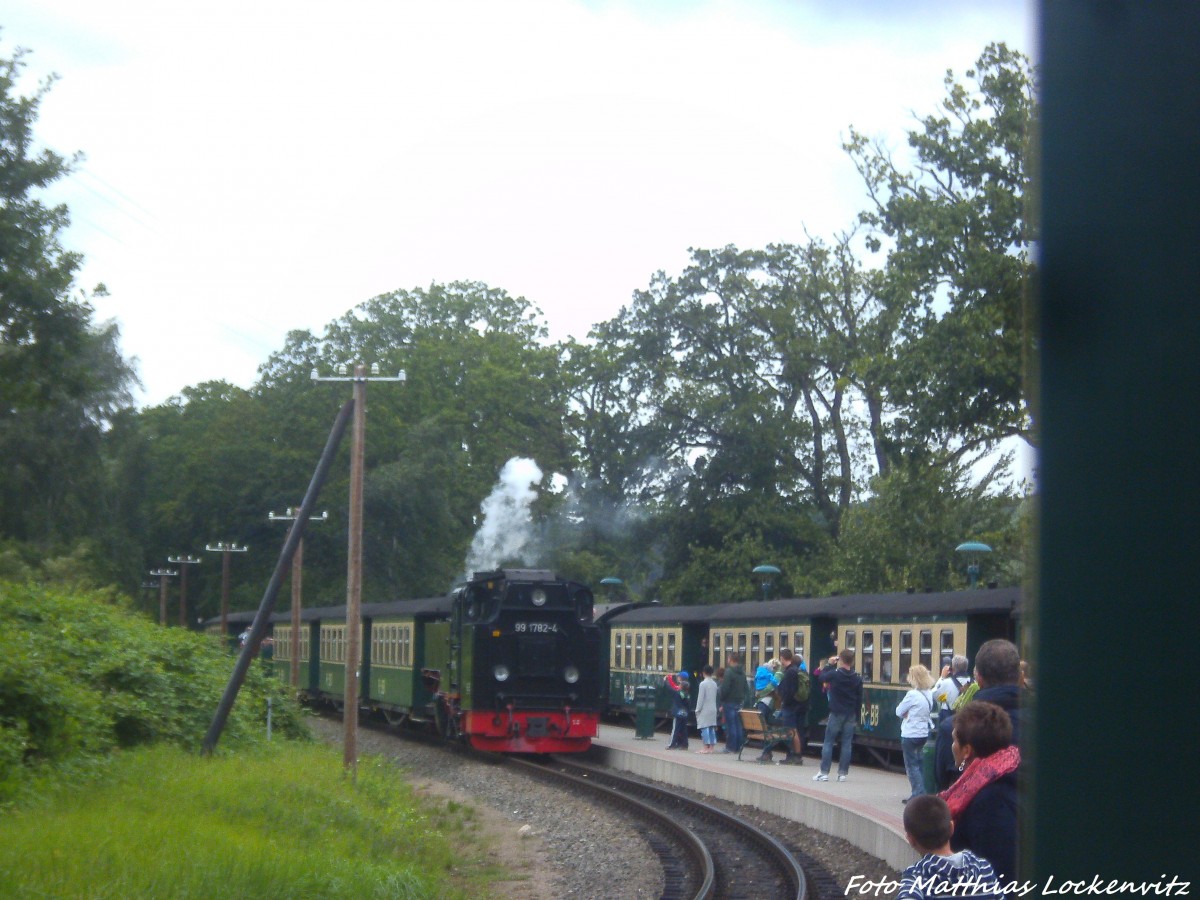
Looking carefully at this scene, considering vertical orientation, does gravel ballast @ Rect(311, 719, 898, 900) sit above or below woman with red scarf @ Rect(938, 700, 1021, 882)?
below

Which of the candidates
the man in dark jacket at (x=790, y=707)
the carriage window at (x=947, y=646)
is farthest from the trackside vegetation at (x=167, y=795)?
the carriage window at (x=947, y=646)

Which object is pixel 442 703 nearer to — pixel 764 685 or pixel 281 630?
pixel 764 685

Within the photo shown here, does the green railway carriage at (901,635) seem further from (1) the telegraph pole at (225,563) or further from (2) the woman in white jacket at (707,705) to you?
(1) the telegraph pole at (225,563)

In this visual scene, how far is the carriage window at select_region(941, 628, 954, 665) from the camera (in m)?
17.3

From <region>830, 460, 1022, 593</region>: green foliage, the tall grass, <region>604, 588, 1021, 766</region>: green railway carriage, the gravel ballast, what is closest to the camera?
the tall grass

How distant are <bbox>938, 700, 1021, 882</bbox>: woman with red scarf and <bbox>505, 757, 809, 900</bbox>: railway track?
655cm

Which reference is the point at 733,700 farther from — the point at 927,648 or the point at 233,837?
the point at 233,837

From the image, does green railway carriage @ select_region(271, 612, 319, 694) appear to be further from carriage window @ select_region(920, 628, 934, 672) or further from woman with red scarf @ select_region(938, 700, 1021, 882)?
woman with red scarf @ select_region(938, 700, 1021, 882)

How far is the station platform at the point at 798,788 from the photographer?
12.3m

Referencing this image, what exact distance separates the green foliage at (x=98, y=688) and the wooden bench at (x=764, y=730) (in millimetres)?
7003

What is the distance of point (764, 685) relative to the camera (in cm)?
1947

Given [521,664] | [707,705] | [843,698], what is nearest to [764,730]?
[707,705]

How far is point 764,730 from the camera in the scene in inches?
749

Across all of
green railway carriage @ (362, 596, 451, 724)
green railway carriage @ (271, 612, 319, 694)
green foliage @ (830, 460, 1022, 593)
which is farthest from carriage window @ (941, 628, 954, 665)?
green railway carriage @ (271, 612, 319, 694)
